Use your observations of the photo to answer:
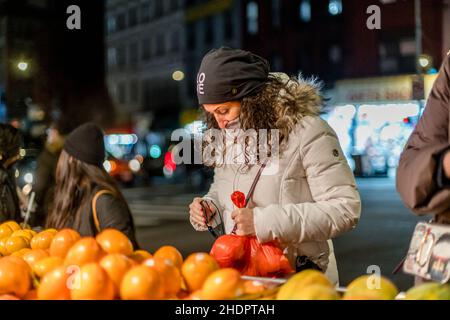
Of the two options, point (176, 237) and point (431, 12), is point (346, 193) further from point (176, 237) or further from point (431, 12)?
point (431, 12)

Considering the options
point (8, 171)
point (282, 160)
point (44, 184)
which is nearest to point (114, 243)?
point (282, 160)

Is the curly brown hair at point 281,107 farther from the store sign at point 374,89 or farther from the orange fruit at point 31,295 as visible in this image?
the store sign at point 374,89

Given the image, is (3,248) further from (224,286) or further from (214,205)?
(224,286)

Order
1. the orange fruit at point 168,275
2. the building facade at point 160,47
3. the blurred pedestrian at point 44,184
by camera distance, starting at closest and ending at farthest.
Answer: the orange fruit at point 168,275 → the blurred pedestrian at point 44,184 → the building facade at point 160,47

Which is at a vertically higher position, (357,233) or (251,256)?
(251,256)

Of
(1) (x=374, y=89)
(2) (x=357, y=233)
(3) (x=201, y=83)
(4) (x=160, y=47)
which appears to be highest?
(4) (x=160, y=47)

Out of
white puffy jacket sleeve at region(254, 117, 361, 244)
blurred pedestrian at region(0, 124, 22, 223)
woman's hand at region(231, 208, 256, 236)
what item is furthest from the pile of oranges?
blurred pedestrian at region(0, 124, 22, 223)

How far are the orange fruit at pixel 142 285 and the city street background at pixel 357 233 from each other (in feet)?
18.4

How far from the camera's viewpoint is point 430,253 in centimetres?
224

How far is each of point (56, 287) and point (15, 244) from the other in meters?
1.29

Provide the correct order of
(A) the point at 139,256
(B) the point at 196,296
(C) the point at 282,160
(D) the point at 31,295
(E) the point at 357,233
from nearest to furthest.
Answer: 1. (B) the point at 196,296
2. (D) the point at 31,295
3. (A) the point at 139,256
4. (C) the point at 282,160
5. (E) the point at 357,233

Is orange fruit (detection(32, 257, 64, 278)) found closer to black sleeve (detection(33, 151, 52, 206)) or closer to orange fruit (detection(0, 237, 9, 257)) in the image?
orange fruit (detection(0, 237, 9, 257))

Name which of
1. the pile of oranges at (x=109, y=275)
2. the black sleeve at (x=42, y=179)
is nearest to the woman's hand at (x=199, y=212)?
the pile of oranges at (x=109, y=275)

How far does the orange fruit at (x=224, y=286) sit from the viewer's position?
2.20 meters
